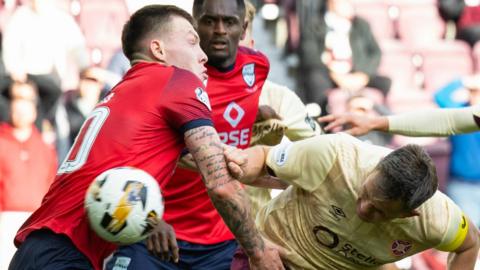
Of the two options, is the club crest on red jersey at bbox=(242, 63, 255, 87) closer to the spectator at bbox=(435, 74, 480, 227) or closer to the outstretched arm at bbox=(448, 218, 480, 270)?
the outstretched arm at bbox=(448, 218, 480, 270)

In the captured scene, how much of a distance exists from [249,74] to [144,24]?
1599 millimetres

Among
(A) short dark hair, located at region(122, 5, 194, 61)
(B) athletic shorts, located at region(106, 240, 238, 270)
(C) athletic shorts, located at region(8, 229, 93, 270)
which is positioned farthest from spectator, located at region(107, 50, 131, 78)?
(C) athletic shorts, located at region(8, 229, 93, 270)

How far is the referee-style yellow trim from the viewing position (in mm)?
5145

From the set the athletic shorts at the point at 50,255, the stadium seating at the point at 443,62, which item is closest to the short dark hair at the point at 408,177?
the athletic shorts at the point at 50,255

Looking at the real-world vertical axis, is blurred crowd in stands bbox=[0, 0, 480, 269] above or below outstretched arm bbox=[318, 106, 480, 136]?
below

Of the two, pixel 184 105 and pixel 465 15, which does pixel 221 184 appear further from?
pixel 465 15

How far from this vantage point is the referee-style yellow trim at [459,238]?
5.14m

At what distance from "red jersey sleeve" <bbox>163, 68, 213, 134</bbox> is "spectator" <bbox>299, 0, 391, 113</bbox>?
20.7 ft

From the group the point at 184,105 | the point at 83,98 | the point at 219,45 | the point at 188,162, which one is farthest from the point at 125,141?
the point at 83,98

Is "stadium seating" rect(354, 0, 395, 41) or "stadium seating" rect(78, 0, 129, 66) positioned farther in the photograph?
"stadium seating" rect(354, 0, 395, 41)

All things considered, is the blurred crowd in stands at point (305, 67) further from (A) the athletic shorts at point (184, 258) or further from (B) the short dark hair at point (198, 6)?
(A) the athletic shorts at point (184, 258)

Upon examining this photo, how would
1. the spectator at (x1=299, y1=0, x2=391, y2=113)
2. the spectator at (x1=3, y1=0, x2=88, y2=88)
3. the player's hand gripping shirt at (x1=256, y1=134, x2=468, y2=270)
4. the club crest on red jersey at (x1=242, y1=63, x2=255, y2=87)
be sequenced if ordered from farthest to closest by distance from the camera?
the spectator at (x1=299, y1=0, x2=391, y2=113) → the spectator at (x1=3, y1=0, x2=88, y2=88) → the club crest on red jersey at (x1=242, y1=63, x2=255, y2=87) → the player's hand gripping shirt at (x1=256, y1=134, x2=468, y2=270)

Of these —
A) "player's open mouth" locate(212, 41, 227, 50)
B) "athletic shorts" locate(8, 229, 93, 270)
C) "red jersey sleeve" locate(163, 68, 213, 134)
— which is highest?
"red jersey sleeve" locate(163, 68, 213, 134)

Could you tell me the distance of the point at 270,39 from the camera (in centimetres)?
1097
